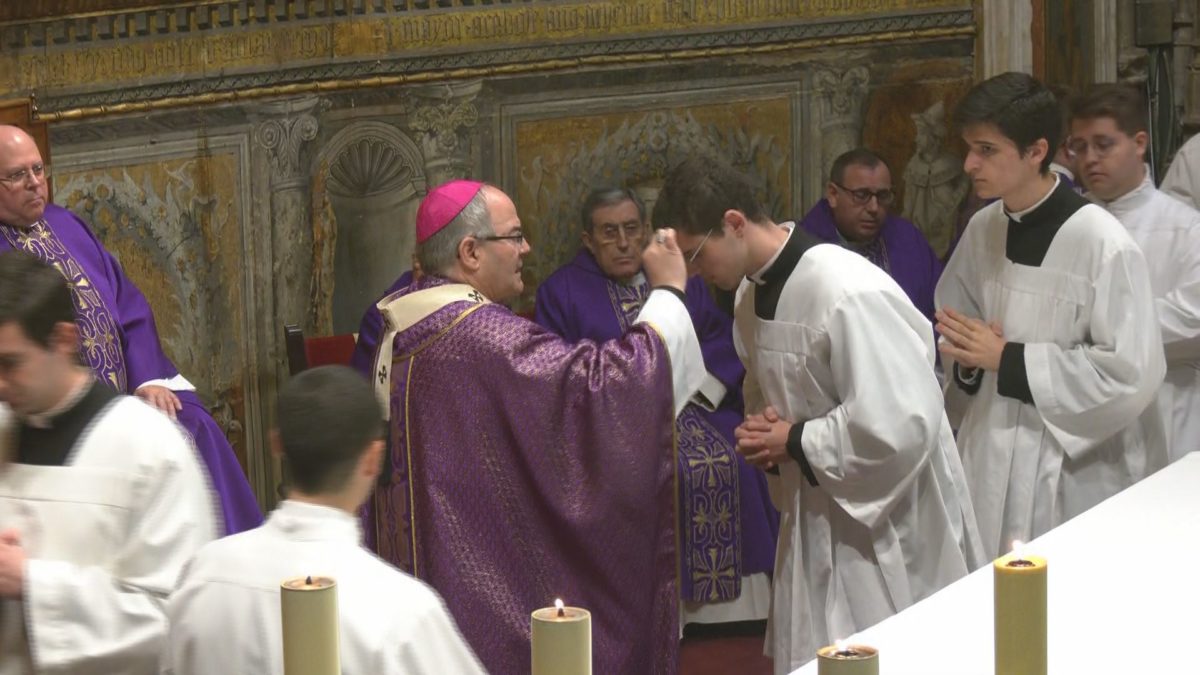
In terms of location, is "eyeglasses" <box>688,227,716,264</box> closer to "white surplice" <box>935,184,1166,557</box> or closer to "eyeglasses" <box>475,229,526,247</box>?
"eyeglasses" <box>475,229,526,247</box>

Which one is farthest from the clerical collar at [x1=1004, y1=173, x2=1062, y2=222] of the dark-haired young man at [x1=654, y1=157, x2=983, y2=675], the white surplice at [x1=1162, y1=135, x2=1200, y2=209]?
the white surplice at [x1=1162, y1=135, x2=1200, y2=209]

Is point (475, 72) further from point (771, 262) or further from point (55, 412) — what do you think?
point (55, 412)

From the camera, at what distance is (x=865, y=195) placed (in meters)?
6.78

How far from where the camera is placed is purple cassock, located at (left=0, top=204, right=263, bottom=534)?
5.38 metres

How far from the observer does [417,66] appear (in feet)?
23.7

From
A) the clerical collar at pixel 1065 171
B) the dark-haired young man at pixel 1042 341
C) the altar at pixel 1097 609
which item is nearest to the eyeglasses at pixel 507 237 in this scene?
the dark-haired young man at pixel 1042 341

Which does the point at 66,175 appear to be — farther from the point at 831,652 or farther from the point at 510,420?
the point at 831,652

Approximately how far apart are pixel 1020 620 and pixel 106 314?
4.17 m

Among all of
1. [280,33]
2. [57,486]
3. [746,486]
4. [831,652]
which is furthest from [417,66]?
[831,652]

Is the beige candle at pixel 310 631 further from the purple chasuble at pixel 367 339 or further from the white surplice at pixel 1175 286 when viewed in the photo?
the purple chasuble at pixel 367 339

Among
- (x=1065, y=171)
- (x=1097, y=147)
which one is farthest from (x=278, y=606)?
(x=1065, y=171)

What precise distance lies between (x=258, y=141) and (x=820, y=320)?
375 cm

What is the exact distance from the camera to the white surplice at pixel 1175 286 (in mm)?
4988

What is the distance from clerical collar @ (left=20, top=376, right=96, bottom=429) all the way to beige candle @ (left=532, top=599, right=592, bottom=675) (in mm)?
1594
